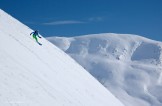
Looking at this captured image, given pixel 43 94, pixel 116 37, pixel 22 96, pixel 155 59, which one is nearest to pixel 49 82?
pixel 43 94

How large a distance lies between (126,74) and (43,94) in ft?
409

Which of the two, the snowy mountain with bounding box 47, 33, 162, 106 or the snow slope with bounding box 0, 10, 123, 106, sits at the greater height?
the snowy mountain with bounding box 47, 33, 162, 106

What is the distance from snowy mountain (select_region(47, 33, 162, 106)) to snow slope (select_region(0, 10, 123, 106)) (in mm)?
81018

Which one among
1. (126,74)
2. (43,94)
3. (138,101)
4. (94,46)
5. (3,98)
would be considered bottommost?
(3,98)

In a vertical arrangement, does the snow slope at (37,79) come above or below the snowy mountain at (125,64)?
below

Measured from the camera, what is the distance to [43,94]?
850 inches

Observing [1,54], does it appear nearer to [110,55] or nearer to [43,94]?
[43,94]

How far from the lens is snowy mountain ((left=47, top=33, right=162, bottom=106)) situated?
12706cm

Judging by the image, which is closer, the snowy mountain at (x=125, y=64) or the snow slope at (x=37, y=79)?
the snow slope at (x=37, y=79)

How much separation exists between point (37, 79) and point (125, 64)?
138 metres

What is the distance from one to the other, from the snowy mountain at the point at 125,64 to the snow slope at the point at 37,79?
81018 mm

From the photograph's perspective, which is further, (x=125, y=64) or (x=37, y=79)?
(x=125, y=64)

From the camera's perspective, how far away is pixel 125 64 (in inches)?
6299

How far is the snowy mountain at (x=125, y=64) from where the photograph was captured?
127m
